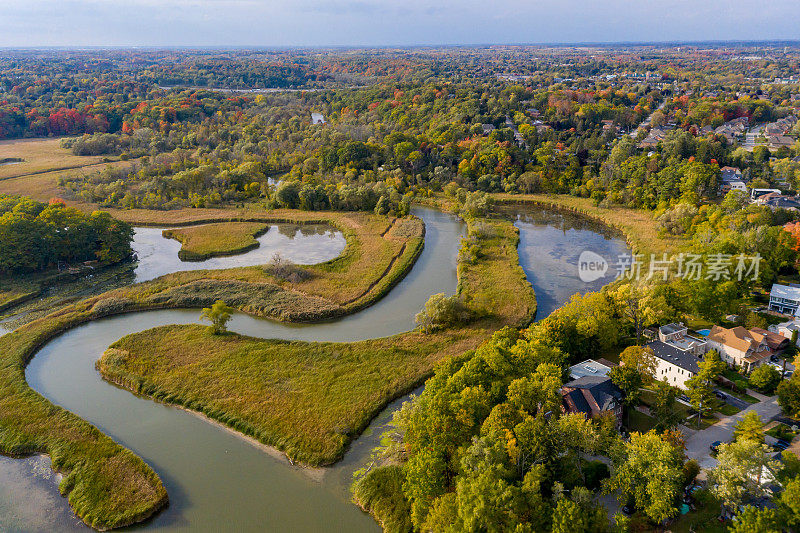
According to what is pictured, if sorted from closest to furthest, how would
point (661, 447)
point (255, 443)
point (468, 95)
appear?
1. point (661, 447)
2. point (255, 443)
3. point (468, 95)

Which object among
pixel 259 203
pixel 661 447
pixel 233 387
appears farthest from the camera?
pixel 259 203

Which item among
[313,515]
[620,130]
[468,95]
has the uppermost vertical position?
[468,95]

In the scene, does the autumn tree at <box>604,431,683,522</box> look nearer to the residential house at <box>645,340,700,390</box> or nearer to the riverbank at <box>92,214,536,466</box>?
the residential house at <box>645,340,700,390</box>

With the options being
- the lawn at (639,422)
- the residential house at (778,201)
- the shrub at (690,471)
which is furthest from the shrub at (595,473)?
the residential house at (778,201)

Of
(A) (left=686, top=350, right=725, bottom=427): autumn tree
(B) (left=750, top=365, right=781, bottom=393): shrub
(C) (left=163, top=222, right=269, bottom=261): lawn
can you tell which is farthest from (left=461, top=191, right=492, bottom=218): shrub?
(B) (left=750, top=365, right=781, bottom=393): shrub

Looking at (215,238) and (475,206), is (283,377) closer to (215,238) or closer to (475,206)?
(215,238)

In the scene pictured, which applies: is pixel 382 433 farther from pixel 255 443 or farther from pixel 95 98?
pixel 95 98

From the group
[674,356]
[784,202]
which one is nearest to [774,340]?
[674,356]

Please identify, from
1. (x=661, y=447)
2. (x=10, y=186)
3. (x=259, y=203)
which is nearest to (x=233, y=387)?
(x=661, y=447)
